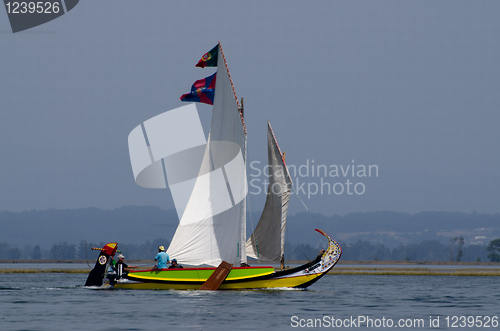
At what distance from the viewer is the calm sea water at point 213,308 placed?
101 ft

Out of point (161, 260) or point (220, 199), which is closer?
point (161, 260)

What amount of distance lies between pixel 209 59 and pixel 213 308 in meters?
20.6

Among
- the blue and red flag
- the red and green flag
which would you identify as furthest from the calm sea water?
the red and green flag

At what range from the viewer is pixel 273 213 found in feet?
151

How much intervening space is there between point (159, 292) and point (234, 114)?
13.4m

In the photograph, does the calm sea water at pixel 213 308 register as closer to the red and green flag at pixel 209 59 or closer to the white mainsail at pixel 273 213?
the white mainsail at pixel 273 213

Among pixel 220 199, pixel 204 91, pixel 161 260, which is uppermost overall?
pixel 204 91

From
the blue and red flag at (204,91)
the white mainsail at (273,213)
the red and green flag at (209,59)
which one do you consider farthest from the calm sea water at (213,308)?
the red and green flag at (209,59)

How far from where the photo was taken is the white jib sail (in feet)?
148

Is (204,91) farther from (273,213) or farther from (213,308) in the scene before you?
(213,308)

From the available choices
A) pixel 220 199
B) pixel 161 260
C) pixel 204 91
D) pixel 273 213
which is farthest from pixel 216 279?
pixel 204 91

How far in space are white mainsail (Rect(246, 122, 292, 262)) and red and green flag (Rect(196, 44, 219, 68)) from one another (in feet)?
22.6

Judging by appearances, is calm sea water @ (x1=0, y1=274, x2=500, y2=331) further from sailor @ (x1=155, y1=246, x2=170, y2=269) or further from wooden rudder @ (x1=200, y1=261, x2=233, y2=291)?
sailor @ (x1=155, y1=246, x2=170, y2=269)

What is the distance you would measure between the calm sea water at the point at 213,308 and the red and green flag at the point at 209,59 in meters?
17.1
